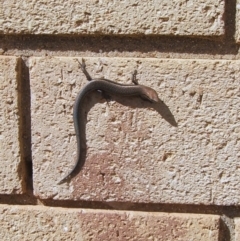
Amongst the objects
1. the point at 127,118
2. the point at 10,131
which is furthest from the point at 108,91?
the point at 10,131

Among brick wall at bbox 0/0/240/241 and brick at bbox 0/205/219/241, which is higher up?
brick wall at bbox 0/0/240/241

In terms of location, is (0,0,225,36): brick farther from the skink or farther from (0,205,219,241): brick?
(0,205,219,241): brick

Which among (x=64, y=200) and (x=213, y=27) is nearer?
(x=213, y=27)

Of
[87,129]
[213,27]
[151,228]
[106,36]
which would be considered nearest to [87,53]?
[106,36]

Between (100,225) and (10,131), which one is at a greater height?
(10,131)

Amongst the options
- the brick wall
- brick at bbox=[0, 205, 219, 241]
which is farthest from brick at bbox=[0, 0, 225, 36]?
brick at bbox=[0, 205, 219, 241]

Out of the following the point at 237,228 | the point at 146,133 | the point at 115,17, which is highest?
the point at 115,17

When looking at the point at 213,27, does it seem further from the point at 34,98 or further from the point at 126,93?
the point at 34,98

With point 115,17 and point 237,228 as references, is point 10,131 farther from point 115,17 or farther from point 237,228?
point 237,228
